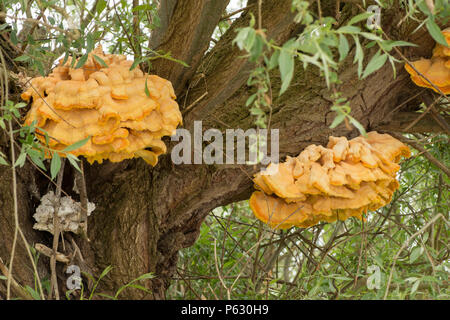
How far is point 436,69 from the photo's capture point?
2.06 m

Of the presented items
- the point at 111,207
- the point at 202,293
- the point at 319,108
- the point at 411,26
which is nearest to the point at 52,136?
the point at 111,207

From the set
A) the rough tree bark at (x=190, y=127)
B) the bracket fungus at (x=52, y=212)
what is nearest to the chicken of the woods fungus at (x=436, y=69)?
the rough tree bark at (x=190, y=127)

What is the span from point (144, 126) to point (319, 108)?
88 centimetres

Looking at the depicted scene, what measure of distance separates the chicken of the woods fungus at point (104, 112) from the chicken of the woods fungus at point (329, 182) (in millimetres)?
526

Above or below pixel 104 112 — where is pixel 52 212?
below

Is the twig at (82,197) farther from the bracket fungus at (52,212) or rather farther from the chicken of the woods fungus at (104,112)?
the chicken of the woods fungus at (104,112)

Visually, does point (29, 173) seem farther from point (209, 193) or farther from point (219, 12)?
point (219, 12)

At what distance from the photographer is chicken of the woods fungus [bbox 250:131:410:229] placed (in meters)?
1.96

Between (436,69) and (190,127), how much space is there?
1.13m

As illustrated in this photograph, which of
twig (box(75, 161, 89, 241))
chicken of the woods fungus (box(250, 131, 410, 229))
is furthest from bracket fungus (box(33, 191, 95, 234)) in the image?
chicken of the woods fungus (box(250, 131, 410, 229))

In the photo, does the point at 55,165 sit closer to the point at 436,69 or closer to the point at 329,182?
the point at 329,182

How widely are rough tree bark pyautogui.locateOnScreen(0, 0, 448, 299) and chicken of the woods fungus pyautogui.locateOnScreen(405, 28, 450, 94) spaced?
10 centimetres

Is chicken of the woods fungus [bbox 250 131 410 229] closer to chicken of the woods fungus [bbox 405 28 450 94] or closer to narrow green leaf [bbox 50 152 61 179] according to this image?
chicken of the woods fungus [bbox 405 28 450 94]
